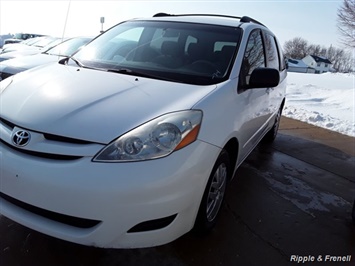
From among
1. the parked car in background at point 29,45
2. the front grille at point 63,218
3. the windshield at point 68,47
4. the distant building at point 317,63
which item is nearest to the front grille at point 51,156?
the front grille at point 63,218

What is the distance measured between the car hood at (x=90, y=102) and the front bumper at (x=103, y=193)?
0.65 ft

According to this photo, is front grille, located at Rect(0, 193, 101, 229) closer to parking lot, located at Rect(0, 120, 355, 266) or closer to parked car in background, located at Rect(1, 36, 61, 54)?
parking lot, located at Rect(0, 120, 355, 266)

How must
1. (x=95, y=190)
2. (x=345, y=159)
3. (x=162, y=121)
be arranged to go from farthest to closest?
(x=345, y=159), (x=162, y=121), (x=95, y=190)

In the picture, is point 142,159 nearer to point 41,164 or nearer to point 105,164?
point 105,164

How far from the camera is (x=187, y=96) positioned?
7.22 feet

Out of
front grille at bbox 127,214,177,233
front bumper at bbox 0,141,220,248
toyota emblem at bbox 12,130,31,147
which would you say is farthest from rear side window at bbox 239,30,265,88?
toyota emblem at bbox 12,130,31,147

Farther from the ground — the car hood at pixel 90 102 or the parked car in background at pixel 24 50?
the car hood at pixel 90 102

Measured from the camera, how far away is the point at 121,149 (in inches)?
71.2

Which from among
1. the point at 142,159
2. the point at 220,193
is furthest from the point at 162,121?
the point at 220,193

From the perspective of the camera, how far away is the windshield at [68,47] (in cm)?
651

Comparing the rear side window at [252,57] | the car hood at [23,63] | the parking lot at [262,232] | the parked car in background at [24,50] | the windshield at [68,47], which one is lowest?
the parking lot at [262,232]

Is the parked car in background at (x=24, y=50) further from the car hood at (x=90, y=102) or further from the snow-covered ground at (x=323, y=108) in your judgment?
the snow-covered ground at (x=323, y=108)

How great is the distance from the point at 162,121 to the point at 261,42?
2.17m

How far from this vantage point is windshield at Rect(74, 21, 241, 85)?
267cm
